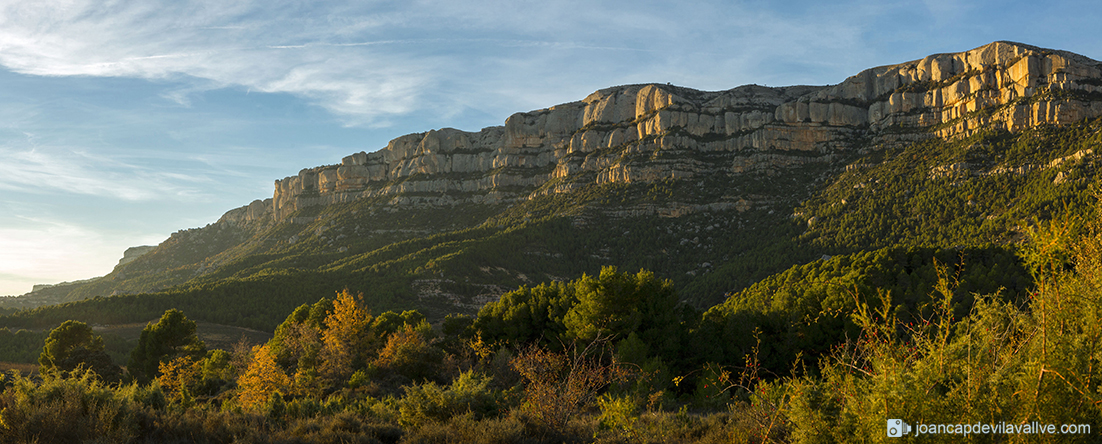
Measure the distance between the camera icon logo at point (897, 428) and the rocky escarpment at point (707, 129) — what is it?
272ft

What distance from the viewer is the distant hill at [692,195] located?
57.5 metres

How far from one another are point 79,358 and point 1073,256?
143 ft

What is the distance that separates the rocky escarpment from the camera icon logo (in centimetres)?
8275

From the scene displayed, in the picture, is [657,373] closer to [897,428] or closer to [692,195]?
[897,428]

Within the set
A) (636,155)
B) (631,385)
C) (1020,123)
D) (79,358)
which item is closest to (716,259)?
(636,155)

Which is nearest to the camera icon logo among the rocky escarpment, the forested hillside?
the forested hillside

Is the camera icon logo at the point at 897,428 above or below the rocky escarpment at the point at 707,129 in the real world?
below

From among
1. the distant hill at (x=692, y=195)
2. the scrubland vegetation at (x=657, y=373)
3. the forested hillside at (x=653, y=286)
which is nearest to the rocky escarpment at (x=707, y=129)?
the distant hill at (x=692, y=195)

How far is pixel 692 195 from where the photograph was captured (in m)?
83.5

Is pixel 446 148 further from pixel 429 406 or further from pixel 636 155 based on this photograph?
pixel 429 406

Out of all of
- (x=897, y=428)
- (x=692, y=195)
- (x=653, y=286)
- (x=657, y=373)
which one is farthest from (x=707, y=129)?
(x=897, y=428)

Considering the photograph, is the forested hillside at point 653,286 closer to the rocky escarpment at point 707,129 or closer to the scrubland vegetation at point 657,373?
the scrubland vegetation at point 657,373

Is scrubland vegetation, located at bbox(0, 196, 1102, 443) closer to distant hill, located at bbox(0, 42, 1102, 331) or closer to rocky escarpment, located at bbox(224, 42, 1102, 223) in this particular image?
distant hill, located at bbox(0, 42, 1102, 331)

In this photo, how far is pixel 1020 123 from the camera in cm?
6612
